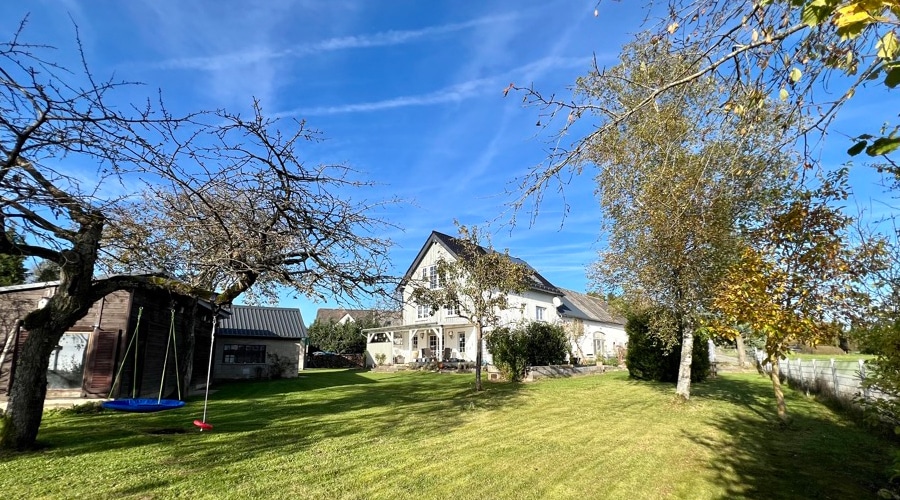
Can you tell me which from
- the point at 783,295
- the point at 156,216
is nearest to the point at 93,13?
the point at 156,216

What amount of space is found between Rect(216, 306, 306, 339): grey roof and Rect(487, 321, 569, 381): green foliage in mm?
12803

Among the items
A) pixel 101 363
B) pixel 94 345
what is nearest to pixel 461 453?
pixel 101 363

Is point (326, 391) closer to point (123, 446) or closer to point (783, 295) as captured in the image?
point (123, 446)

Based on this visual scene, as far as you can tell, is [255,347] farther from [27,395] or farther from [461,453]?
[461,453]

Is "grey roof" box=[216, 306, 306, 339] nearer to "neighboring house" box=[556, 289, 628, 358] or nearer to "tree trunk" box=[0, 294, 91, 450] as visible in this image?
"neighboring house" box=[556, 289, 628, 358]

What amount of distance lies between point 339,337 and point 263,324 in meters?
16.7

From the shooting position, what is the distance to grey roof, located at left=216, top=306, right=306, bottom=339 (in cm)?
2611

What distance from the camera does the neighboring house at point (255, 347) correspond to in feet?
81.9

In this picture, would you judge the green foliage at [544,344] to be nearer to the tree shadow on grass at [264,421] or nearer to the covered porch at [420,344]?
the tree shadow on grass at [264,421]

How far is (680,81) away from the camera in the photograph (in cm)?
319

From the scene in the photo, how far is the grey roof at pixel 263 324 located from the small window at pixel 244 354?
2.24 ft

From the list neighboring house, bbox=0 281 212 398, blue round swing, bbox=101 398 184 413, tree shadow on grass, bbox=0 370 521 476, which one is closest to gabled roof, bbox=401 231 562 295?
tree shadow on grass, bbox=0 370 521 476

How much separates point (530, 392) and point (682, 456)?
339 inches

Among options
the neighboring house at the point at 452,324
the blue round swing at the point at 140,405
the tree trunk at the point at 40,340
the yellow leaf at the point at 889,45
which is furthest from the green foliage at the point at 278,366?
the yellow leaf at the point at 889,45
